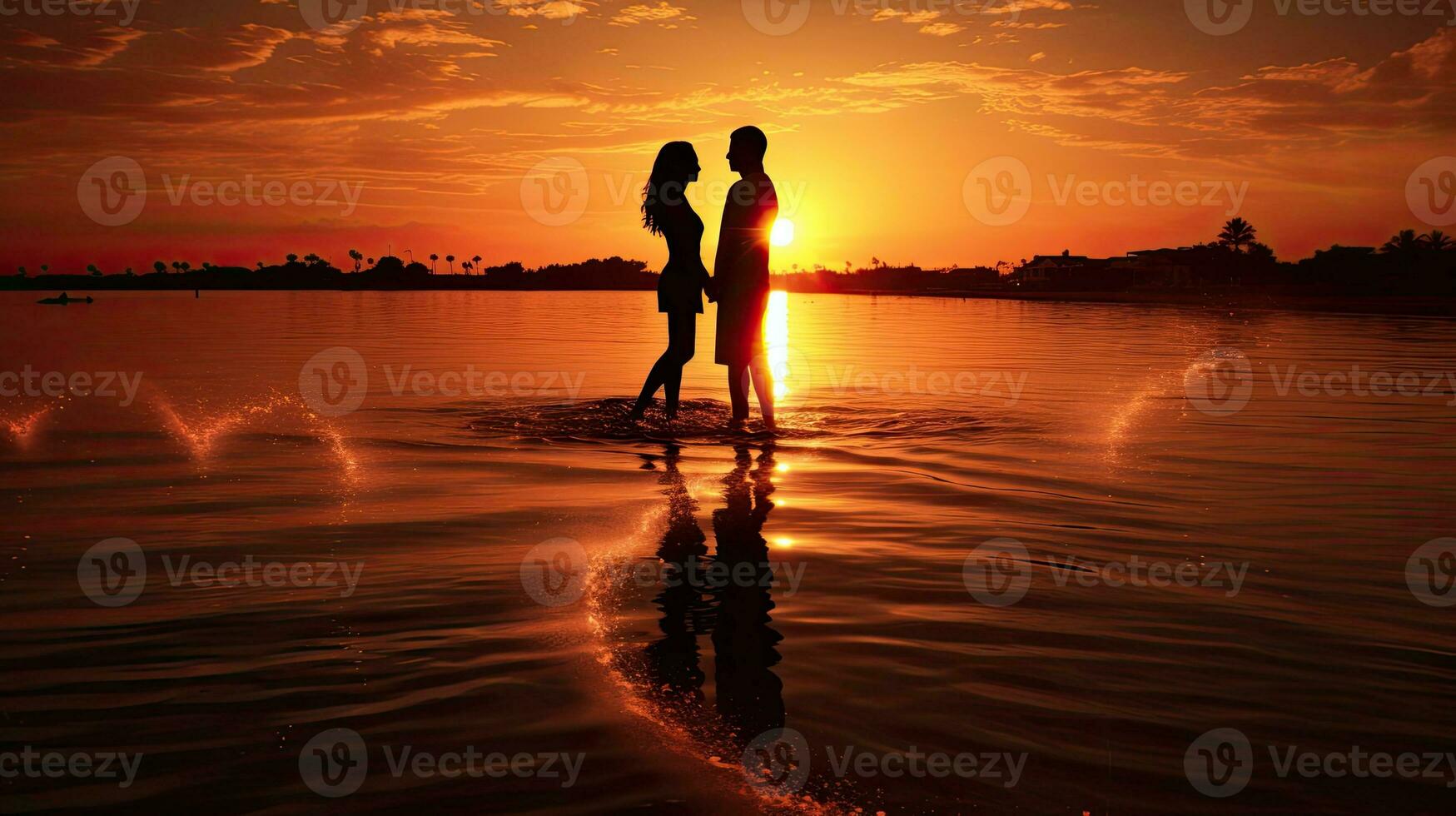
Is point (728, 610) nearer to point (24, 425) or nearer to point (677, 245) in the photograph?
point (677, 245)

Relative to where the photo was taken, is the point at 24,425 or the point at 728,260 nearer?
the point at 728,260

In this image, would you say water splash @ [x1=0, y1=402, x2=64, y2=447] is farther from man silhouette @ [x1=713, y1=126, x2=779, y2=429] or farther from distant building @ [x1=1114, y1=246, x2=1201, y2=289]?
distant building @ [x1=1114, y1=246, x2=1201, y2=289]

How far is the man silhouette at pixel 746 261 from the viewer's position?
8461mm

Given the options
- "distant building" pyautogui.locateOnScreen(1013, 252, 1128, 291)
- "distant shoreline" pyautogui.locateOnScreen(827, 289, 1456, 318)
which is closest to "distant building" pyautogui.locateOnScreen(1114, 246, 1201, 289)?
"distant building" pyautogui.locateOnScreen(1013, 252, 1128, 291)

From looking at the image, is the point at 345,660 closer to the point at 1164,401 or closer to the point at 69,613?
the point at 69,613

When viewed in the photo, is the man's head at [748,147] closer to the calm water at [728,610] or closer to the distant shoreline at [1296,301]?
the calm water at [728,610]

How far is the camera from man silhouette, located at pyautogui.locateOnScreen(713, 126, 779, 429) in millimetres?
8461

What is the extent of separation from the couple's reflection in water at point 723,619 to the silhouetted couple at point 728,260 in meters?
2.93

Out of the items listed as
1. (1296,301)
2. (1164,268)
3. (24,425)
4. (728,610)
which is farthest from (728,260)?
(1164,268)

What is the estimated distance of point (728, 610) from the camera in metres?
3.80

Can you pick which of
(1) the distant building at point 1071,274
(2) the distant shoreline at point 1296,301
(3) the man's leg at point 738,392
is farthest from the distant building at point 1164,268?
(3) the man's leg at point 738,392

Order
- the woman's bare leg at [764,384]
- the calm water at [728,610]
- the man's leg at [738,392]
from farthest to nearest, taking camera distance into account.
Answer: the man's leg at [738,392] → the woman's bare leg at [764,384] → the calm water at [728,610]

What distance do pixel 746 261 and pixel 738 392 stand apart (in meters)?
1.43

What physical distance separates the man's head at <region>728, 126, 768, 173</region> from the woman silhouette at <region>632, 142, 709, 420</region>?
54 centimetres
